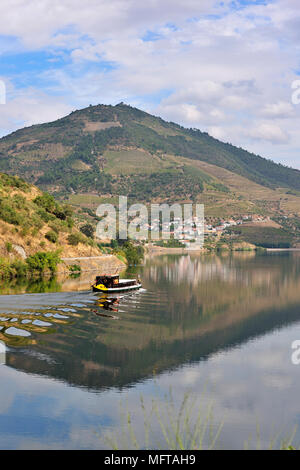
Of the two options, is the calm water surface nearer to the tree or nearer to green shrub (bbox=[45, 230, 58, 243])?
green shrub (bbox=[45, 230, 58, 243])

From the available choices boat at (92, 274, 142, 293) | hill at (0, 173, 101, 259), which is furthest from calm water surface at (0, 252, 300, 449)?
hill at (0, 173, 101, 259)

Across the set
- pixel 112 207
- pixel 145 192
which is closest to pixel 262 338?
pixel 112 207

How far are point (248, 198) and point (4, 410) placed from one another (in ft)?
532

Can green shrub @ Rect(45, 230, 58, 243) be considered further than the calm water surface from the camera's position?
Yes

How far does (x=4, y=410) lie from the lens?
14195mm

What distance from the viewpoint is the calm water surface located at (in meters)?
13.5

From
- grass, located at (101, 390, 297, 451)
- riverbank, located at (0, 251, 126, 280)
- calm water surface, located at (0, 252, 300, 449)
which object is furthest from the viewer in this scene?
riverbank, located at (0, 251, 126, 280)

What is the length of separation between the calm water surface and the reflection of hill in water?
0.05m

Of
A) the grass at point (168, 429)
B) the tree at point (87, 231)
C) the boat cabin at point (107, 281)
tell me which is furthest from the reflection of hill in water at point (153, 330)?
the tree at point (87, 231)

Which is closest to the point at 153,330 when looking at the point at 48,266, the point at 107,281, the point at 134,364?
the point at 134,364

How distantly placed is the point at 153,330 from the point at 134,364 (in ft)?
18.8

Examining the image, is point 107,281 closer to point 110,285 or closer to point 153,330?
point 110,285

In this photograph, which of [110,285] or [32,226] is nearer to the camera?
[110,285]

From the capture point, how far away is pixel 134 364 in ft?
62.4
